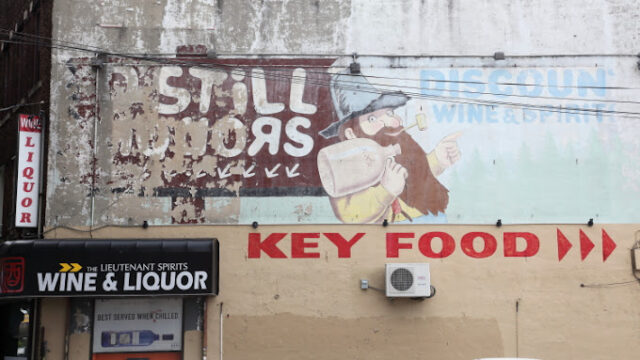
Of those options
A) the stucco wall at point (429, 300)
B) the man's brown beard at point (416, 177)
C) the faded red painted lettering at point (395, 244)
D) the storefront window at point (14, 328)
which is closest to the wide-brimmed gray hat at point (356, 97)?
the man's brown beard at point (416, 177)

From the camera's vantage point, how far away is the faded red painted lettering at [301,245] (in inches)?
561

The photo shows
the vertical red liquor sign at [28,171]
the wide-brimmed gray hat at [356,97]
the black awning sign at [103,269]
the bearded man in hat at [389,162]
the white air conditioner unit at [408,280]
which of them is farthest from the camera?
the wide-brimmed gray hat at [356,97]

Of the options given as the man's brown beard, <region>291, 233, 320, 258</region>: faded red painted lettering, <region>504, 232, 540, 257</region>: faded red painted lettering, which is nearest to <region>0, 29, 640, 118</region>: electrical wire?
the man's brown beard

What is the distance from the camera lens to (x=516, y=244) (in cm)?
1432

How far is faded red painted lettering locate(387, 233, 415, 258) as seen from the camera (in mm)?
14305

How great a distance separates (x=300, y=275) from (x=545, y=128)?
5.79 metres

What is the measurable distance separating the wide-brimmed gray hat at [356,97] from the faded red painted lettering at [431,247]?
2724mm

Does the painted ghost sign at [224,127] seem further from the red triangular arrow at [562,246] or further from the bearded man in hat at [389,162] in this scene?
the red triangular arrow at [562,246]

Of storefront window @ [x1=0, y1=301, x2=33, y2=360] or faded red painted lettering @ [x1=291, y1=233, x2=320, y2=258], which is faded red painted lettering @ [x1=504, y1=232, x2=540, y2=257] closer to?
faded red painted lettering @ [x1=291, y1=233, x2=320, y2=258]

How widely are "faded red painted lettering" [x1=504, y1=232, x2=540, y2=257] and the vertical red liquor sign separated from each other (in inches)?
367

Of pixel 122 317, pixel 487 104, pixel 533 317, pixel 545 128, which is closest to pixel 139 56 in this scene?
pixel 122 317

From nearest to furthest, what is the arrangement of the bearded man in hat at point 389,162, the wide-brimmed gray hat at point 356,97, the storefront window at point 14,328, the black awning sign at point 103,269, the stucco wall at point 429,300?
the black awning sign at point 103,269 < the stucco wall at point 429,300 < the bearded man in hat at point 389,162 < the wide-brimmed gray hat at point 356,97 < the storefront window at point 14,328

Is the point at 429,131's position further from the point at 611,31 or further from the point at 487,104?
the point at 611,31

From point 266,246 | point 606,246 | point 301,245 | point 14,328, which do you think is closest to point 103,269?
point 266,246
